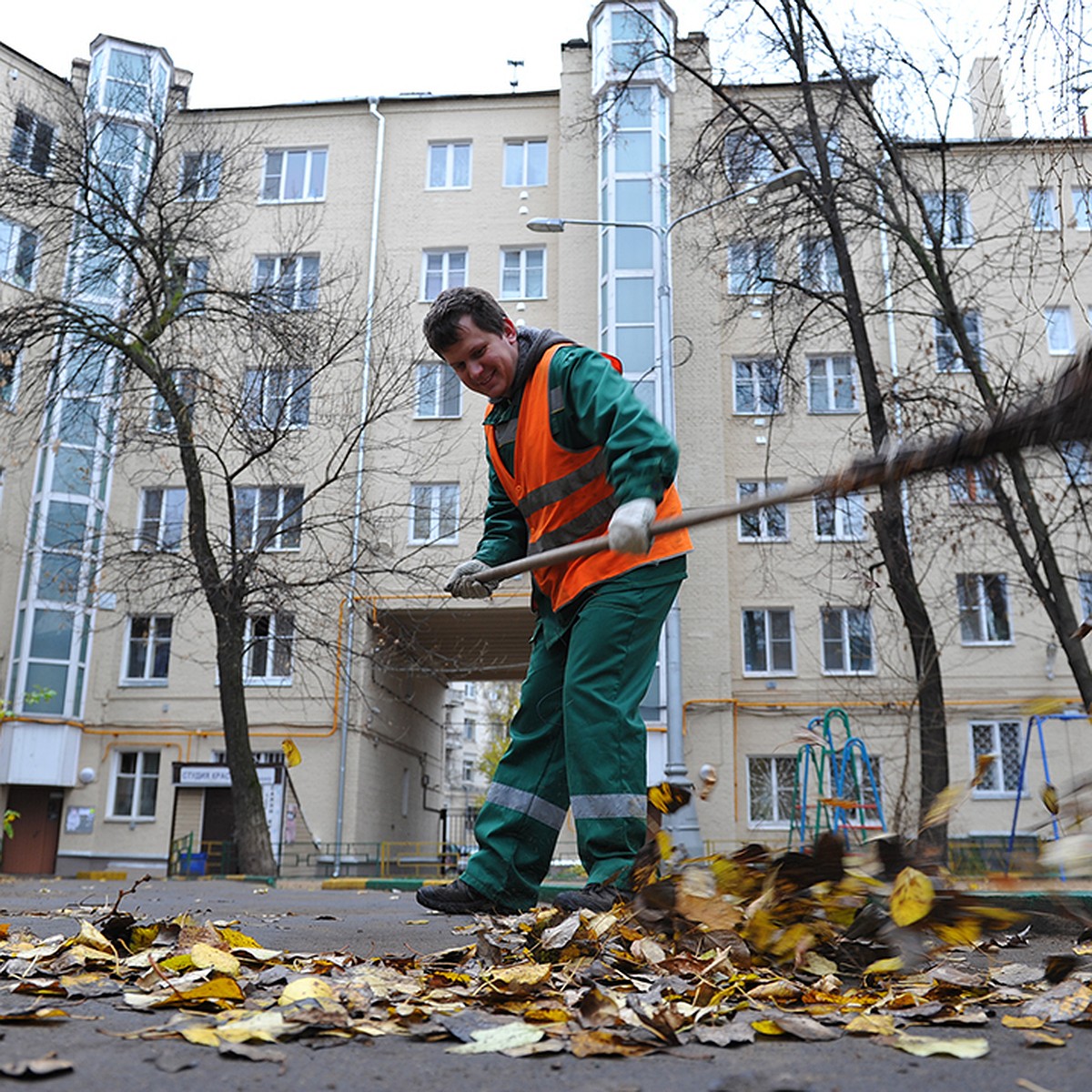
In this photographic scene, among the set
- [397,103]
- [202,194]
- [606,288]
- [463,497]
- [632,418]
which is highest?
[397,103]

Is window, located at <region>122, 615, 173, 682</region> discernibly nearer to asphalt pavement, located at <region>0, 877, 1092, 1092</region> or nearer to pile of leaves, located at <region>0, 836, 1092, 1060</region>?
pile of leaves, located at <region>0, 836, 1092, 1060</region>

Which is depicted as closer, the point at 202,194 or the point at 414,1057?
the point at 414,1057

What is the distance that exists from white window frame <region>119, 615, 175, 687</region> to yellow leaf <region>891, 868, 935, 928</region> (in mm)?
25587

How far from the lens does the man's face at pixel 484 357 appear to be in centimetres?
411

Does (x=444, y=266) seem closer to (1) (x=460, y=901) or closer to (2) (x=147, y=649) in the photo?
(2) (x=147, y=649)

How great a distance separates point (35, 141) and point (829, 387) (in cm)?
1752

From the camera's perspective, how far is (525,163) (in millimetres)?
29375

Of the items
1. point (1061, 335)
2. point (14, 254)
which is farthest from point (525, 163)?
point (1061, 335)

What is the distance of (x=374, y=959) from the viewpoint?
112 inches

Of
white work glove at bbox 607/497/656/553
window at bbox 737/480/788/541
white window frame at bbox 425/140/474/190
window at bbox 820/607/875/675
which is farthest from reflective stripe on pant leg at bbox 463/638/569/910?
white window frame at bbox 425/140/474/190

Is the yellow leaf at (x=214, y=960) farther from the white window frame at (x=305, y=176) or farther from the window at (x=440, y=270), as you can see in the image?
the white window frame at (x=305, y=176)

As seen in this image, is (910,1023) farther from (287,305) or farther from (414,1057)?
(287,305)

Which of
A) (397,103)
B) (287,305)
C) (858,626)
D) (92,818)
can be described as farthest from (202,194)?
(858,626)

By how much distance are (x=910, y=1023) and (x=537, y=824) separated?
204cm
